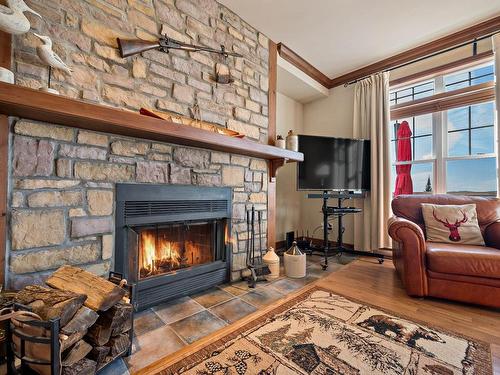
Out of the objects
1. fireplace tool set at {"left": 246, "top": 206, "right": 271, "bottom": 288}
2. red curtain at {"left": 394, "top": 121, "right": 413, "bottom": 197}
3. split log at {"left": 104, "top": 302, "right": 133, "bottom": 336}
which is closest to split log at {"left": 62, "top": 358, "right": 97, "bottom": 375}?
split log at {"left": 104, "top": 302, "right": 133, "bottom": 336}

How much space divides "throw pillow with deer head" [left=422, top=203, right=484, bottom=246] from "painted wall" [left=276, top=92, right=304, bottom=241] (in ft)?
5.97

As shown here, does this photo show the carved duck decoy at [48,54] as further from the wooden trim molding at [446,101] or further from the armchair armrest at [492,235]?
the wooden trim molding at [446,101]

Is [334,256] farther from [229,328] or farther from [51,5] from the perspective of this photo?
[51,5]

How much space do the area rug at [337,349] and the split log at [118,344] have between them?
0.25 m

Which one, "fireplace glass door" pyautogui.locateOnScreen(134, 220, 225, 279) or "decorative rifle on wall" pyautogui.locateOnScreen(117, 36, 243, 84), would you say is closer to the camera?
"decorative rifle on wall" pyautogui.locateOnScreen(117, 36, 243, 84)

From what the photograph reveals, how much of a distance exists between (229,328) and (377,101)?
3258mm

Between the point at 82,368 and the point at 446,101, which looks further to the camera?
the point at 446,101

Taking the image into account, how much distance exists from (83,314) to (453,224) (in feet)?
9.79

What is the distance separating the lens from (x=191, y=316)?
1627mm

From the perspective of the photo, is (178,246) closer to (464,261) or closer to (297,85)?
(464,261)

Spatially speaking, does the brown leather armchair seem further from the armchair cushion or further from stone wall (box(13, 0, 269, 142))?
stone wall (box(13, 0, 269, 142))

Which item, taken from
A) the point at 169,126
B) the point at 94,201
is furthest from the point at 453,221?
the point at 94,201

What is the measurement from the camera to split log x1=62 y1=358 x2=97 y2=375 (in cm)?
99

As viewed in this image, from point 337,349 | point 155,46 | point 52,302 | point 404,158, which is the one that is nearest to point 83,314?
point 52,302
